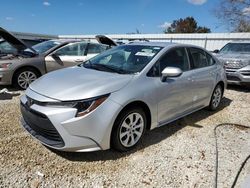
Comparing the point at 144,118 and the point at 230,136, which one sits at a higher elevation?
the point at 144,118

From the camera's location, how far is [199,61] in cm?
496

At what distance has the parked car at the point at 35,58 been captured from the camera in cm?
642

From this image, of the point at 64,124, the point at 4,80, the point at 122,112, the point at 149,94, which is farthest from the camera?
the point at 4,80

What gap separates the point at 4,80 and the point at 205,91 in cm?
492

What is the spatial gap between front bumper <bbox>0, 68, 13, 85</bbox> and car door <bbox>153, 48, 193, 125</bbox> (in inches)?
169

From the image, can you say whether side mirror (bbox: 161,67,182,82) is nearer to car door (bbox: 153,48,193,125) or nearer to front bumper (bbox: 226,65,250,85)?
car door (bbox: 153,48,193,125)

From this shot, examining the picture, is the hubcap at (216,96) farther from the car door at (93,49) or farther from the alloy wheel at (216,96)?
the car door at (93,49)

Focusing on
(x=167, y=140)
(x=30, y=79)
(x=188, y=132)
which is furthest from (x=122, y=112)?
(x=30, y=79)

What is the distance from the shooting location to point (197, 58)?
491cm

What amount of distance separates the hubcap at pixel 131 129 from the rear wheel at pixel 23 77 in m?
4.30

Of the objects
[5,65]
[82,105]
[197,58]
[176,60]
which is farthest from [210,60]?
[5,65]

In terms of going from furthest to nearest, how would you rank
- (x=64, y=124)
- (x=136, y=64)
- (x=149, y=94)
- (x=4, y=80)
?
(x=4, y=80) < (x=136, y=64) < (x=149, y=94) < (x=64, y=124)

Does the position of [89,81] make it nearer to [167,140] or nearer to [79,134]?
[79,134]

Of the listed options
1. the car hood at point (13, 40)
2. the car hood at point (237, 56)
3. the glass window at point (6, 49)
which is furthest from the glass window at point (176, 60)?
the glass window at point (6, 49)
